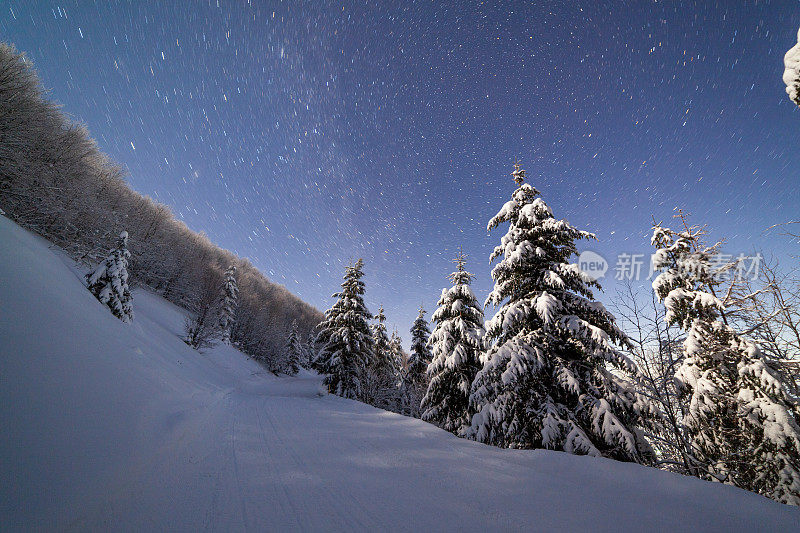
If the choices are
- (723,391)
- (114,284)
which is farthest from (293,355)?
(723,391)

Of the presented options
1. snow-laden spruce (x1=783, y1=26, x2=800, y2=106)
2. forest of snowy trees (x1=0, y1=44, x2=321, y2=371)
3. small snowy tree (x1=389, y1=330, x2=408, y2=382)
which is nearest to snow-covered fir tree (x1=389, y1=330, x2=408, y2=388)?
small snowy tree (x1=389, y1=330, x2=408, y2=382)

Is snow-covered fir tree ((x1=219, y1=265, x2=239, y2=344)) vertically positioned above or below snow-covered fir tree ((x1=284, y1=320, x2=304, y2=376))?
above

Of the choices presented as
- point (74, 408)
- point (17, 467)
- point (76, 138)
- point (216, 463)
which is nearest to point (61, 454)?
point (17, 467)

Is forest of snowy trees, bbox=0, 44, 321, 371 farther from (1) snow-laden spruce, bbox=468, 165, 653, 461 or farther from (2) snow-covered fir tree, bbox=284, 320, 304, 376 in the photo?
(1) snow-laden spruce, bbox=468, 165, 653, 461

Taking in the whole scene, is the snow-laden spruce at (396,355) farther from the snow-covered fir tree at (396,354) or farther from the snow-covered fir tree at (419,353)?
the snow-covered fir tree at (419,353)

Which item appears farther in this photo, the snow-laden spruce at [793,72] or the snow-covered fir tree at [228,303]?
the snow-covered fir tree at [228,303]

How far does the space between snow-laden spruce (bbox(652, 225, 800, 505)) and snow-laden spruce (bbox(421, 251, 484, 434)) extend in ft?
20.7

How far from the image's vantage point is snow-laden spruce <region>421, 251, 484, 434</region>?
38.2ft

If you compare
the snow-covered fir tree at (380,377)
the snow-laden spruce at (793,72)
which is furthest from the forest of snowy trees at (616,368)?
the snow-covered fir tree at (380,377)

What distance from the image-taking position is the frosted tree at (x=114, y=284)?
13.3 meters

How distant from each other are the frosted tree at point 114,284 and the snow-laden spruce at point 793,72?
21982 mm

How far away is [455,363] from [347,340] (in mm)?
10130

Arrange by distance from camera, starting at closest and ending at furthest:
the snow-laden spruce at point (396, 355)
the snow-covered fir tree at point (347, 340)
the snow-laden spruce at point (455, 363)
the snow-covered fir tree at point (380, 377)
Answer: the snow-laden spruce at point (455, 363)
the snow-covered fir tree at point (347, 340)
the snow-covered fir tree at point (380, 377)
the snow-laden spruce at point (396, 355)

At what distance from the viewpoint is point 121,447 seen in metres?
4.00
